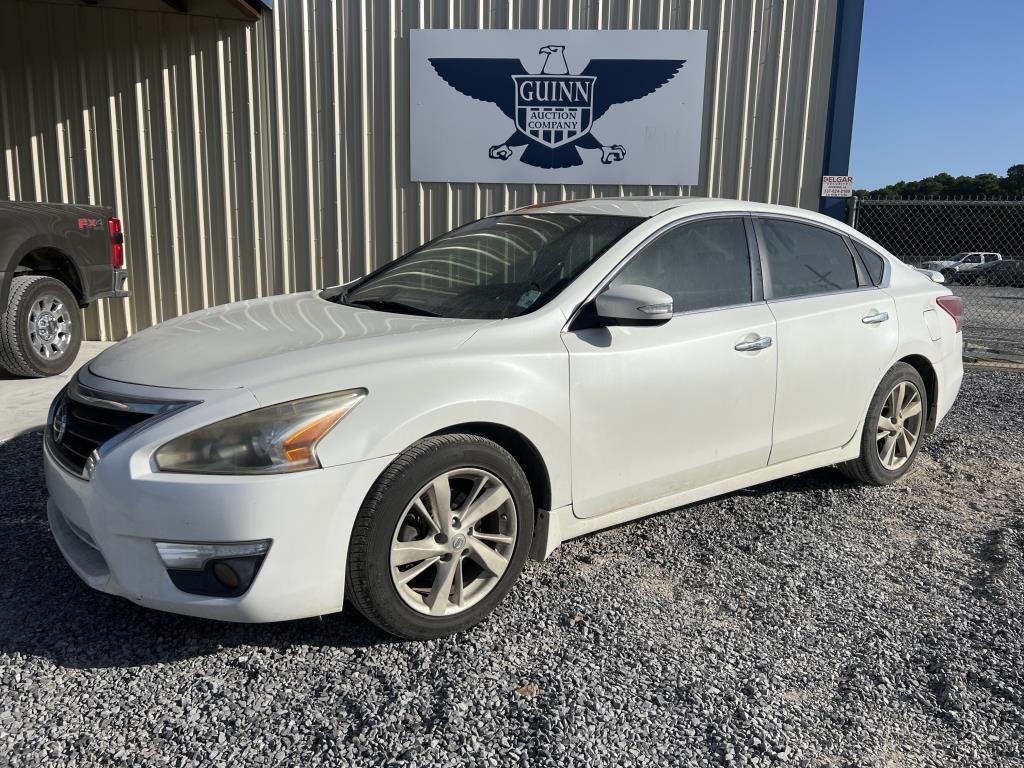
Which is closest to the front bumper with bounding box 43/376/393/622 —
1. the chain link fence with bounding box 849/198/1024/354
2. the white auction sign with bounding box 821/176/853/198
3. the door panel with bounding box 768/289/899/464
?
the door panel with bounding box 768/289/899/464

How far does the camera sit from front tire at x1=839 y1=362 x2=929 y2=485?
434cm

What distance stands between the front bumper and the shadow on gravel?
0.29 meters

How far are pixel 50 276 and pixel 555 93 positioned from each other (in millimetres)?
5198

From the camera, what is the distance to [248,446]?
2494 millimetres

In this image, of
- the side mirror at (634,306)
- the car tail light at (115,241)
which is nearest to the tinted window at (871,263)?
the side mirror at (634,306)

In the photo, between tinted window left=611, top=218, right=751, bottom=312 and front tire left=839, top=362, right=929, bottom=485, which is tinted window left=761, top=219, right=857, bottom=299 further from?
front tire left=839, top=362, right=929, bottom=485

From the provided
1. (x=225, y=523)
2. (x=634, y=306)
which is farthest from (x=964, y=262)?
(x=225, y=523)

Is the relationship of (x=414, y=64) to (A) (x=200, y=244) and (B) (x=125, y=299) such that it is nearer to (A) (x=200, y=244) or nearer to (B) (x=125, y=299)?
(A) (x=200, y=244)

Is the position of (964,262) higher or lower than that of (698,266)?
lower

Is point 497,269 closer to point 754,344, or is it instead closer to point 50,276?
point 754,344

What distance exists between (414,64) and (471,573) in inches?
279

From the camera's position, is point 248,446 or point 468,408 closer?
point 248,446

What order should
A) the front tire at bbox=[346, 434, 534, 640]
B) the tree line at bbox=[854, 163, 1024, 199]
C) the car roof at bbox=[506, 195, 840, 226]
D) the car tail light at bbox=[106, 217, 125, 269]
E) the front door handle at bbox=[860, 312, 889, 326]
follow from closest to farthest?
the front tire at bbox=[346, 434, 534, 640], the car roof at bbox=[506, 195, 840, 226], the front door handle at bbox=[860, 312, 889, 326], the car tail light at bbox=[106, 217, 125, 269], the tree line at bbox=[854, 163, 1024, 199]

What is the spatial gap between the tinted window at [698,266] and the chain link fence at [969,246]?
1390 cm
